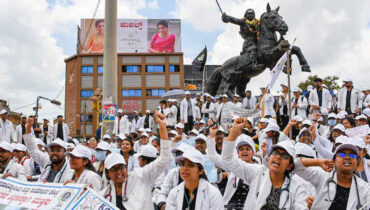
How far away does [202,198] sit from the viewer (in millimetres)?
3844

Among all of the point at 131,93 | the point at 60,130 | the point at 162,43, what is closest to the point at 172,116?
the point at 60,130

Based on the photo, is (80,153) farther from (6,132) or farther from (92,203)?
(6,132)

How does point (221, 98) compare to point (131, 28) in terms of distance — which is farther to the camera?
point (131, 28)

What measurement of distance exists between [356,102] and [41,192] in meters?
10.7

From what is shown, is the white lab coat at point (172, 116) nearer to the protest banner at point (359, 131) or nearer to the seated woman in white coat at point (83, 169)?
the protest banner at point (359, 131)

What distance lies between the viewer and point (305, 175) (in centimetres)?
372

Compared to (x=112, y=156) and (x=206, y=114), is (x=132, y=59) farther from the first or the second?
(x=112, y=156)

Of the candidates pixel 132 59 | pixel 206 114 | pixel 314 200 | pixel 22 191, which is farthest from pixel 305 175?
pixel 132 59

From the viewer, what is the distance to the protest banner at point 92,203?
156 inches

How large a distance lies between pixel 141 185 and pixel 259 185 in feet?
4.95

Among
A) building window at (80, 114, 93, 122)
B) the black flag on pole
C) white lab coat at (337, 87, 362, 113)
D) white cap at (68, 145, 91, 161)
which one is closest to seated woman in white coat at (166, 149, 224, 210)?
white cap at (68, 145, 91, 161)

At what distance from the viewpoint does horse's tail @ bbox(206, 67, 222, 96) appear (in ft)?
57.8

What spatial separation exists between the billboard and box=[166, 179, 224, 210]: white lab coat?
62.3m

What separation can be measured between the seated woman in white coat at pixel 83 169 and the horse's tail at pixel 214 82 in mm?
13000
